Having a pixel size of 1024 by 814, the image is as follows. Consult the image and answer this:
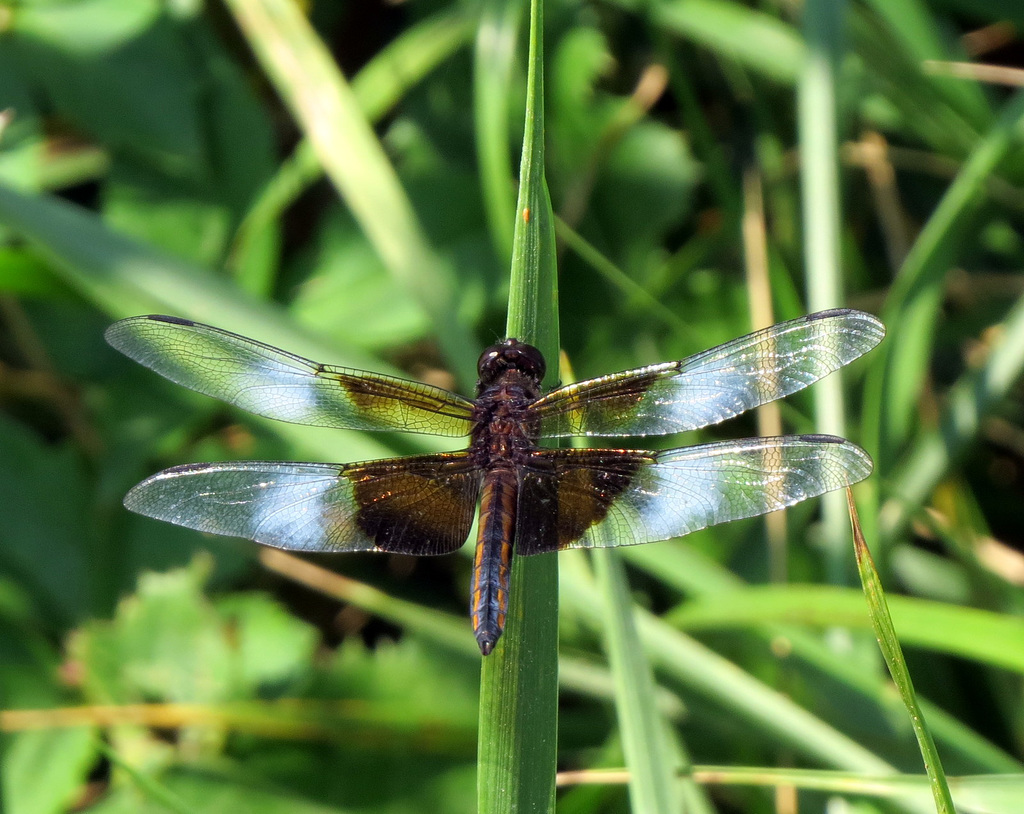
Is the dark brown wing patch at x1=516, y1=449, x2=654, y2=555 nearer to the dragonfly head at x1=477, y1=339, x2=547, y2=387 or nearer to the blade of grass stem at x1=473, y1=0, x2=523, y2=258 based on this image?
the dragonfly head at x1=477, y1=339, x2=547, y2=387

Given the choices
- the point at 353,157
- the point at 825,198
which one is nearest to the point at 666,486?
the point at 825,198

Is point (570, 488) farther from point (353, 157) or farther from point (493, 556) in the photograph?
point (353, 157)

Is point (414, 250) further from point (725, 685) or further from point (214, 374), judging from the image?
point (725, 685)

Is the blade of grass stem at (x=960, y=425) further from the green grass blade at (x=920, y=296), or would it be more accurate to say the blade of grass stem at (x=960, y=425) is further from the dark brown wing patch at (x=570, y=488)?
the dark brown wing patch at (x=570, y=488)

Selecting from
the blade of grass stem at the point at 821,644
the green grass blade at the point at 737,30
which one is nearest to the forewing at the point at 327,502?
the blade of grass stem at the point at 821,644

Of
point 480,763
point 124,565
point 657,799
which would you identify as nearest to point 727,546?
point 657,799

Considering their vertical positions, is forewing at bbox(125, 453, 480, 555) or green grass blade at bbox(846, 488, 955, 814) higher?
forewing at bbox(125, 453, 480, 555)

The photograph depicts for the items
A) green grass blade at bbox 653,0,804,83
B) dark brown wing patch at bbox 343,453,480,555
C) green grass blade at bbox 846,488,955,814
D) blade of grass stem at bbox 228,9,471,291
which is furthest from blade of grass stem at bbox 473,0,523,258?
green grass blade at bbox 846,488,955,814
